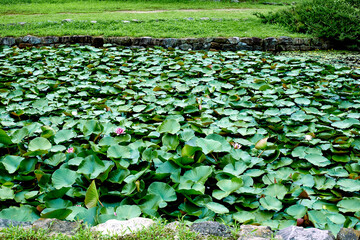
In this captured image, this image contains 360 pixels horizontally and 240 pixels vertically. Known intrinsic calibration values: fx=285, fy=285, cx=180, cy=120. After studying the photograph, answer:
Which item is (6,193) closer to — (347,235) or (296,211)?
(296,211)

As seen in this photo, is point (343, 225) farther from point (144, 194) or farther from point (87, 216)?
point (87, 216)

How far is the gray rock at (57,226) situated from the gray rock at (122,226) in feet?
0.28

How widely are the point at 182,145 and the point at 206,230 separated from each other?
3.11ft

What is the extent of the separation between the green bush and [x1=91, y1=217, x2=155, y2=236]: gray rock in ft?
18.3

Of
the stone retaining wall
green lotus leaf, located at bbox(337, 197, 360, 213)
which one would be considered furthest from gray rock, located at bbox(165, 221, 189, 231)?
the stone retaining wall

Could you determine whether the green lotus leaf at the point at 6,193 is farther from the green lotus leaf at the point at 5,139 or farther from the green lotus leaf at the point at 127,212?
the green lotus leaf at the point at 127,212

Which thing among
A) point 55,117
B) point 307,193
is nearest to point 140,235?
point 307,193

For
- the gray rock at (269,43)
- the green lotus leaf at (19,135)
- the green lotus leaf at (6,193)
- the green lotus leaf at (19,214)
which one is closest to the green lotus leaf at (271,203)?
the green lotus leaf at (19,214)

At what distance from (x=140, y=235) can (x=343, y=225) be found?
105 cm

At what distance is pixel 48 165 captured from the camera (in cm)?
196

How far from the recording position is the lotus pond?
158cm

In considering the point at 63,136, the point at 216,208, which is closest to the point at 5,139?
the point at 63,136

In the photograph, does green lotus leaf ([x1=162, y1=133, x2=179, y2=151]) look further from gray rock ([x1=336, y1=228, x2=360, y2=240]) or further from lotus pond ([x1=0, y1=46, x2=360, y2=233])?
gray rock ([x1=336, y1=228, x2=360, y2=240])

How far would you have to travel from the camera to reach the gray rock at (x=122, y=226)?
4.10ft
